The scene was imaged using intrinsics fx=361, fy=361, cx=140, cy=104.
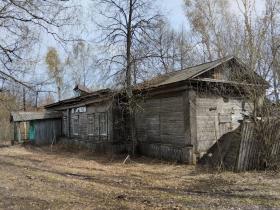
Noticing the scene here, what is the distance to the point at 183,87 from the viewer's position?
1612 cm

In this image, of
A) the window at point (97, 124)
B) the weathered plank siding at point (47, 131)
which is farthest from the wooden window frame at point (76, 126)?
the weathered plank siding at point (47, 131)

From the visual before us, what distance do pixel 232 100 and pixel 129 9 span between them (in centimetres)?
713

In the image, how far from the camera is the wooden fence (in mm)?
13438

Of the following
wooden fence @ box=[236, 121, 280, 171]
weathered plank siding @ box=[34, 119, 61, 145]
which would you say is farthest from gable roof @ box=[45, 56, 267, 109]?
weathered plank siding @ box=[34, 119, 61, 145]

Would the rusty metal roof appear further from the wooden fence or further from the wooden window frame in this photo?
the wooden window frame

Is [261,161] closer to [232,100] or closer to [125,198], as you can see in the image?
[232,100]

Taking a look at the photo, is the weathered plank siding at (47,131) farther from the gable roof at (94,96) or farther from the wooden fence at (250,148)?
the wooden fence at (250,148)

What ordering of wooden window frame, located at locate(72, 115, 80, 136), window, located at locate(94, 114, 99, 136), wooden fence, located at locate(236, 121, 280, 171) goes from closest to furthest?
1. wooden fence, located at locate(236, 121, 280, 171)
2. window, located at locate(94, 114, 99, 136)
3. wooden window frame, located at locate(72, 115, 80, 136)

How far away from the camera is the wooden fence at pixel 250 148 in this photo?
1344 centimetres

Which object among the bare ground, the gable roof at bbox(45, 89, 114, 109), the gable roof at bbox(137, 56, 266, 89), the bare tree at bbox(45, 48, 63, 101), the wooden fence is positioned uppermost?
the bare tree at bbox(45, 48, 63, 101)

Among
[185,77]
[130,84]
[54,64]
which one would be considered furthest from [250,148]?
[54,64]

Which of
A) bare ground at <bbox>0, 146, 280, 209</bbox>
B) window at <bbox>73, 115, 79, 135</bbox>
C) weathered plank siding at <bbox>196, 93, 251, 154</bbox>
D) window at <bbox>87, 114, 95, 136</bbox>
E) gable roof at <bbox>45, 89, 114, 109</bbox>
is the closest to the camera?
bare ground at <bbox>0, 146, 280, 209</bbox>

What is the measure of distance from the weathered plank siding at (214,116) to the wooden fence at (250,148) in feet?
9.43

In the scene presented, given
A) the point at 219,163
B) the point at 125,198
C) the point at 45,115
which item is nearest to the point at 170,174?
the point at 219,163
